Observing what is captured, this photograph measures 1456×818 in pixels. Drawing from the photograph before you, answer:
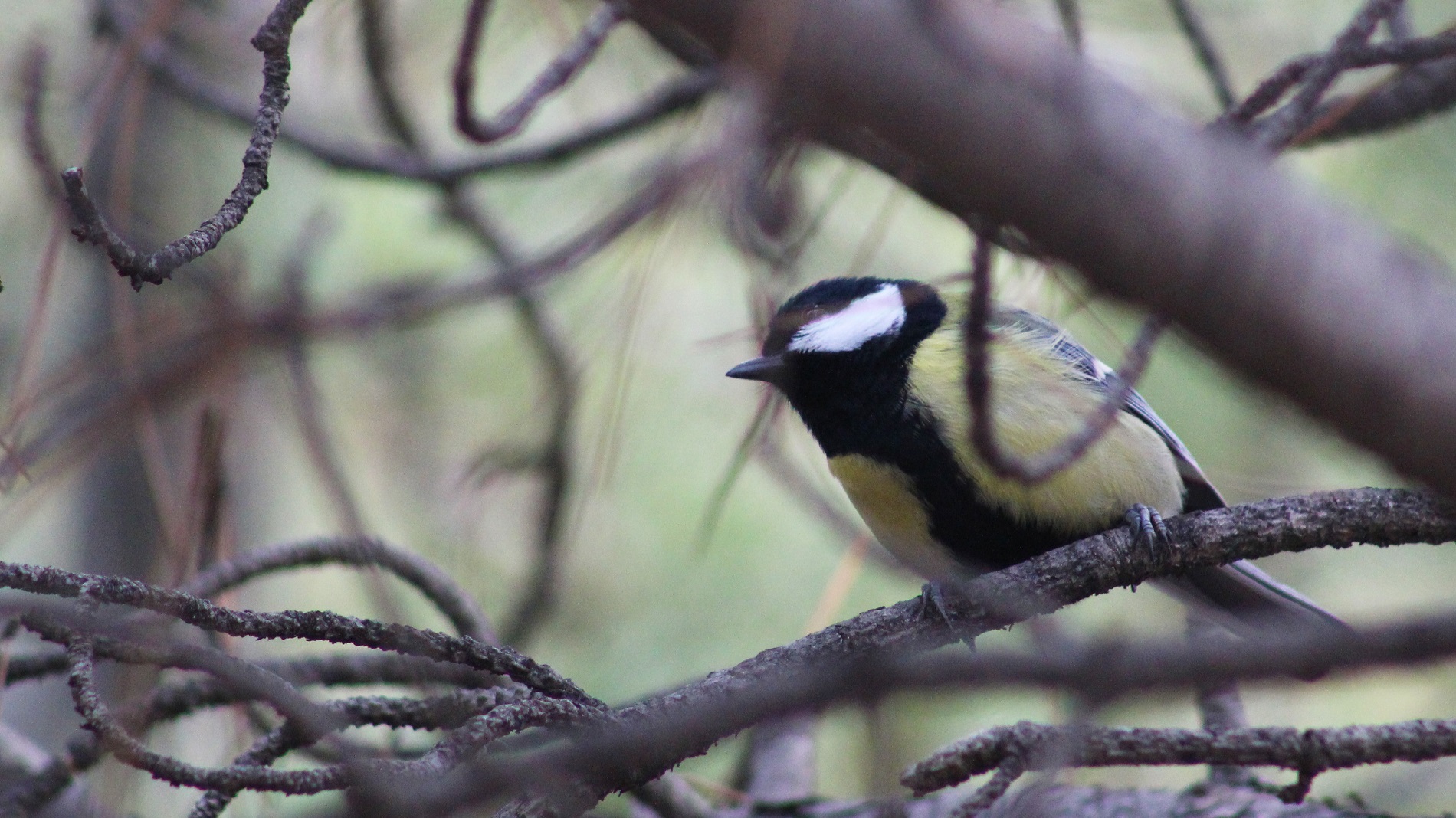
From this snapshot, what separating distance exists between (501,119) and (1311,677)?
1.05m

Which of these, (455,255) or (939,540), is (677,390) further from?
(939,540)

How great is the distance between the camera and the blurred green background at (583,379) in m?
2.56

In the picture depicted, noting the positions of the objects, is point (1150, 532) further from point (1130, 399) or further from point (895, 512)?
point (1130, 399)

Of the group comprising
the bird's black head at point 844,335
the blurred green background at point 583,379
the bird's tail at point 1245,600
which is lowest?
the bird's tail at point 1245,600

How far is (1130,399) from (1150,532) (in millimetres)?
577

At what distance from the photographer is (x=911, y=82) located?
70 centimetres

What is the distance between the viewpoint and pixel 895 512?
2.06 meters

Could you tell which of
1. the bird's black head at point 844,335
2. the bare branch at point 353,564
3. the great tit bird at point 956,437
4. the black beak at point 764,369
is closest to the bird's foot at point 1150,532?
the great tit bird at point 956,437

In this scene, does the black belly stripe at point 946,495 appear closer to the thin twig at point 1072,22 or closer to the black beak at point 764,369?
the black beak at point 764,369

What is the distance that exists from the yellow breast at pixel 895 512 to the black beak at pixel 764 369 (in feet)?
0.63

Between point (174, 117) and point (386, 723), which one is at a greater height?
point (174, 117)

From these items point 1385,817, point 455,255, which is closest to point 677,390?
point 455,255

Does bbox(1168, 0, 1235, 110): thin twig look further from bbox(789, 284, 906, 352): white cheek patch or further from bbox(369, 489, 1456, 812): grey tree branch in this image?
bbox(369, 489, 1456, 812): grey tree branch

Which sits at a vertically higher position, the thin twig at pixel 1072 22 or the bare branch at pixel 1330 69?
the thin twig at pixel 1072 22
